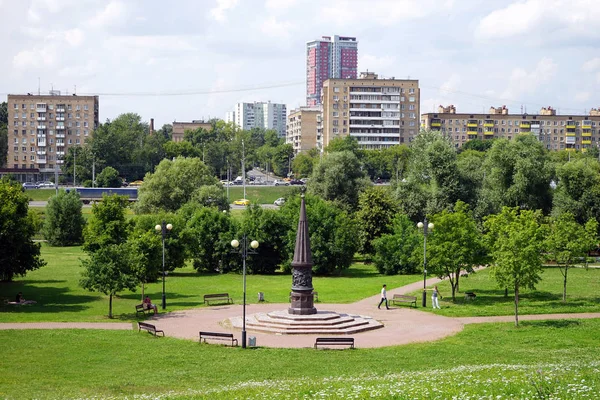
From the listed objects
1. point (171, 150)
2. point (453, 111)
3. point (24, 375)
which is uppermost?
→ point (453, 111)

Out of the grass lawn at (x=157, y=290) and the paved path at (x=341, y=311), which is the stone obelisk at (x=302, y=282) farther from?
the grass lawn at (x=157, y=290)

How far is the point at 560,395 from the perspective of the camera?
18094 mm

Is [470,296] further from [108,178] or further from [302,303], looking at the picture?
[108,178]

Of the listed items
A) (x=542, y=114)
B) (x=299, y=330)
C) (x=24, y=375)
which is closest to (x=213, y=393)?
(x=24, y=375)

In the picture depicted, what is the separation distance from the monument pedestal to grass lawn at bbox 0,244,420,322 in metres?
7.80

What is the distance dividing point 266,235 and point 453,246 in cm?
2041

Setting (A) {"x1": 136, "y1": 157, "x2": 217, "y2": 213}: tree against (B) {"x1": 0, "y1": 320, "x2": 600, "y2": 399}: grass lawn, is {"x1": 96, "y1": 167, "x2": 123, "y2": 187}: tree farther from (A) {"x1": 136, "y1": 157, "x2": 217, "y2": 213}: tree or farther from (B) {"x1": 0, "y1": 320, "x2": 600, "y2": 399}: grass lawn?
(B) {"x1": 0, "y1": 320, "x2": 600, "y2": 399}: grass lawn

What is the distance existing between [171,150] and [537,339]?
129575 mm

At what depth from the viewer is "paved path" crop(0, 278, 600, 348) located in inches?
1353

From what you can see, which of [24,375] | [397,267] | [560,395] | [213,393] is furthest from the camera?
[397,267]

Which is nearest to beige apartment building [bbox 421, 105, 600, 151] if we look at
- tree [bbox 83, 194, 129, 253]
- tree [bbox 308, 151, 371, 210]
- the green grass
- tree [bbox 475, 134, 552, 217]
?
the green grass

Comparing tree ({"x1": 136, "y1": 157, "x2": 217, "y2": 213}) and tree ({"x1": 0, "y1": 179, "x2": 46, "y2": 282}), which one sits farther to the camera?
tree ({"x1": 136, "y1": 157, "x2": 217, "y2": 213})

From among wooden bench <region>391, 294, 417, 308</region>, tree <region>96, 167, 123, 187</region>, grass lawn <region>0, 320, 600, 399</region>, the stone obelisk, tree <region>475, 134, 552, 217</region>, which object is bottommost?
grass lawn <region>0, 320, 600, 399</region>

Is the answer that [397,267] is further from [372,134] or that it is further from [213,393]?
[372,134]
